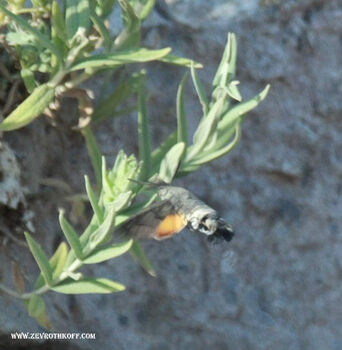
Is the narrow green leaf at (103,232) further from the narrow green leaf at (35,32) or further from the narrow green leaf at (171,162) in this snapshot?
the narrow green leaf at (35,32)

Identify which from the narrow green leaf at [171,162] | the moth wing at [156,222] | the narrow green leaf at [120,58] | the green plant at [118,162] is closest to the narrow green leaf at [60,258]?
the green plant at [118,162]

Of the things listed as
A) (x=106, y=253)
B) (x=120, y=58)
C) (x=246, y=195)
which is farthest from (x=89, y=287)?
(x=246, y=195)

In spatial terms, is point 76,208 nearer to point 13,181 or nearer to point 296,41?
point 13,181

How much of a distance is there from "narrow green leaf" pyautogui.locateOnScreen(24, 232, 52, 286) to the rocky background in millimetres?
241

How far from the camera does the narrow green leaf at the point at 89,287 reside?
1452 mm

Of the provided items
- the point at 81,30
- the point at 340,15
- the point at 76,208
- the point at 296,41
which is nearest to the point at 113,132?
the point at 76,208

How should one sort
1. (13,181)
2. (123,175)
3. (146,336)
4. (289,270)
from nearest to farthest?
(123,175) → (13,181) → (146,336) → (289,270)

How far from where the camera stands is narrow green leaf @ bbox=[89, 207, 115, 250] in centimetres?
138

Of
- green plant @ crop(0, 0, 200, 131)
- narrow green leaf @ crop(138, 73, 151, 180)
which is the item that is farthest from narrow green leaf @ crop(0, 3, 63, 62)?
narrow green leaf @ crop(138, 73, 151, 180)

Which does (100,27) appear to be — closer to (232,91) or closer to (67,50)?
(67,50)

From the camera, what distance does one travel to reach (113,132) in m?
1.83

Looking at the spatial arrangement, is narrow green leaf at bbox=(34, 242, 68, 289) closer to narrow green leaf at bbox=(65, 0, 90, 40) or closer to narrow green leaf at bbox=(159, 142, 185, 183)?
narrow green leaf at bbox=(159, 142, 185, 183)

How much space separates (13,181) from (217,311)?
0.52 m

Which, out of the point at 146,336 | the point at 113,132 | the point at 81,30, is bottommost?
the point at 146,336
